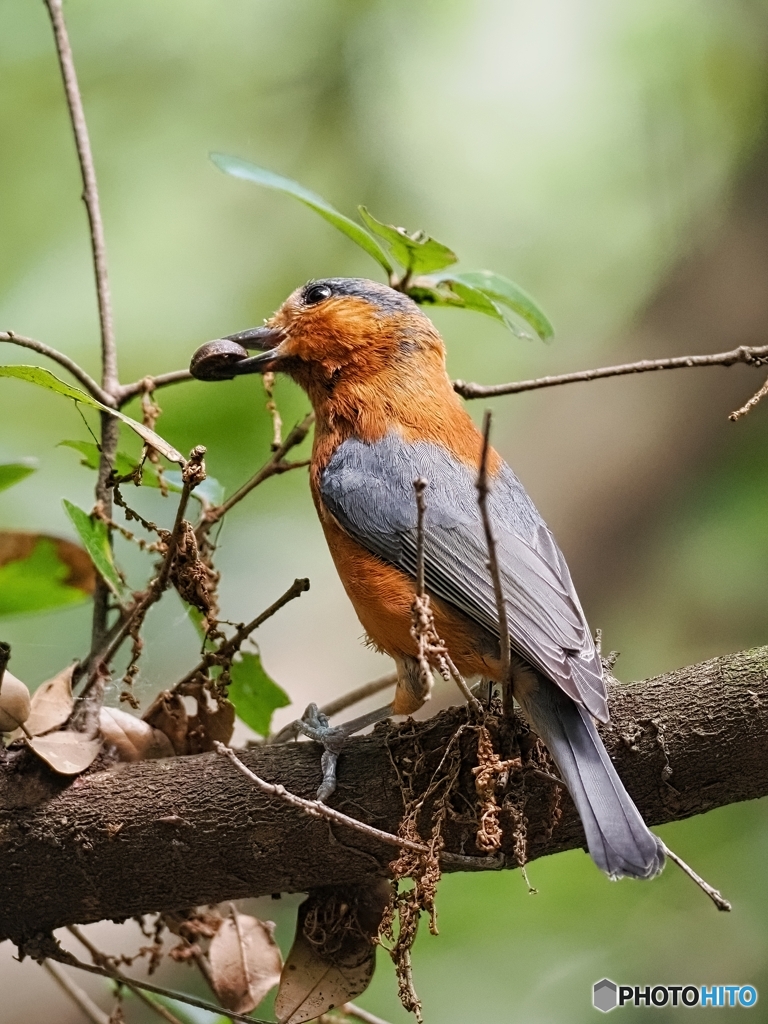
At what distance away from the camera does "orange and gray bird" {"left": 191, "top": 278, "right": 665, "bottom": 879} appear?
1.78m

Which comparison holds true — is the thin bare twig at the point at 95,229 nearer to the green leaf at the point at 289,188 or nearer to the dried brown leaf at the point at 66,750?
the green leaf at the point at 289,188

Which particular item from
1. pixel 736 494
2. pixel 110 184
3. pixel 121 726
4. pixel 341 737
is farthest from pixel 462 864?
pixel 110 184

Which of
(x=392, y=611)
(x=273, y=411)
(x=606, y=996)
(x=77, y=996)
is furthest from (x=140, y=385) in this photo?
(x=606, y=996)

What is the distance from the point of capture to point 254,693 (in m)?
2.41

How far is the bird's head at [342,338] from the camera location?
2.61 metres

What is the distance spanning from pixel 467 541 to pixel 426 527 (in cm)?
10

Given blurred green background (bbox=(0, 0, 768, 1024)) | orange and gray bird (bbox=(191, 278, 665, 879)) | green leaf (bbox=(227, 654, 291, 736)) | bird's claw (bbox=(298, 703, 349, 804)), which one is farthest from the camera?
blurred green background (bbox=(0, 0, 768, 1024))

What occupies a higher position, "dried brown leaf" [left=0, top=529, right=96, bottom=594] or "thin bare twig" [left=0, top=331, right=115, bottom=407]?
"thin bare twig" [left=0, top=331, right=115, bottom=407]

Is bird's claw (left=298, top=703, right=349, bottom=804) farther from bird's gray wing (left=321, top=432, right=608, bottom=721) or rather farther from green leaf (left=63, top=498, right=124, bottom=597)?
green leaf (left=63, top=498, right=124, bottom=597)

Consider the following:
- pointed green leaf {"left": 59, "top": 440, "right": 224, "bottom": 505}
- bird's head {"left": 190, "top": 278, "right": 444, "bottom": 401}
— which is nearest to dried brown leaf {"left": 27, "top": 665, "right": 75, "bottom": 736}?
pointed green leaf {"left": 59, "top": 440, "right": 224, "bottom": 505}

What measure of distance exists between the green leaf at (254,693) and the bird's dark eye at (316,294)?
0.93m

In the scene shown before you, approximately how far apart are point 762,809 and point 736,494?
1.33 m

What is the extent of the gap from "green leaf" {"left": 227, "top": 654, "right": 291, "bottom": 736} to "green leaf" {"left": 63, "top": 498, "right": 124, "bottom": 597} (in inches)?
13.1

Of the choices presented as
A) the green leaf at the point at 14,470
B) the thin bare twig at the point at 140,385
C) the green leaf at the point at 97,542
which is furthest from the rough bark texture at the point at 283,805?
the thin bare twig at the point at 140,385
